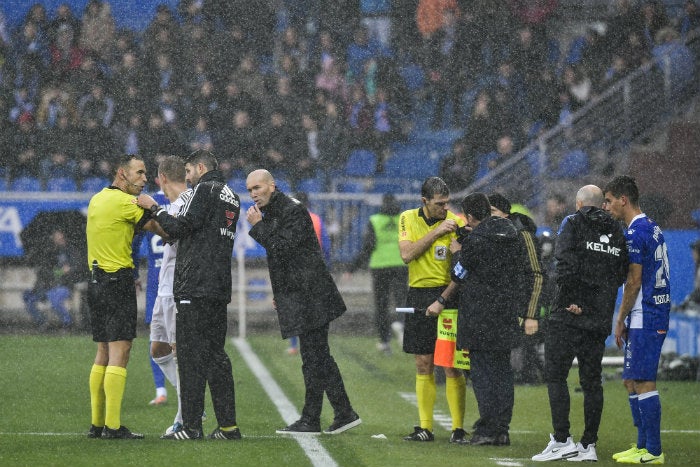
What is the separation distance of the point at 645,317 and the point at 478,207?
1402 mm

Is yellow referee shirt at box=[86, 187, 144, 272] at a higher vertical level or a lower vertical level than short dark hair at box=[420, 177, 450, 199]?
lower

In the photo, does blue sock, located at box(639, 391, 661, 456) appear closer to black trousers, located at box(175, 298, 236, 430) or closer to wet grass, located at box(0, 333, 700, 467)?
wet grass, located at box(0, 333, 700, 467)

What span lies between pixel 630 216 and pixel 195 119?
1376 centimetres

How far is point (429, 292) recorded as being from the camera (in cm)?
924

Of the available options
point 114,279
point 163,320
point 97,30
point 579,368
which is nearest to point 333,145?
point 97,30

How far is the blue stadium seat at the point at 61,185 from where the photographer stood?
66.2 ft

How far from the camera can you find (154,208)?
340 inches

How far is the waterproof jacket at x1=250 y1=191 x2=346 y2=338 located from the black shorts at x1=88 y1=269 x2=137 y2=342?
101 centimetres

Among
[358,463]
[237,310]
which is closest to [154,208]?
[358,463]

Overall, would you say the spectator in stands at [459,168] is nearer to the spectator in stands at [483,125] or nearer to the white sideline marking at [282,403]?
the spectator in stands at [483,125]

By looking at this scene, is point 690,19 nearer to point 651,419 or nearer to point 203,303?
point 651,419

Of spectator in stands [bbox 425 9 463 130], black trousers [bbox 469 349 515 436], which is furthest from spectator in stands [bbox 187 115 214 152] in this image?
black trousers [bbox 469 349 515 436]

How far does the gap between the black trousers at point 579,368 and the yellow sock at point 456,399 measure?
38.4 inches

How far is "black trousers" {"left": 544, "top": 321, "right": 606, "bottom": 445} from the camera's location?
8195 mm
